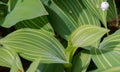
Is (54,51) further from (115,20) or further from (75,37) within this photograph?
(115,20)

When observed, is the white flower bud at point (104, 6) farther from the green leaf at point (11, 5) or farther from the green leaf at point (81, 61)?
the green leaf at point (11, 5)

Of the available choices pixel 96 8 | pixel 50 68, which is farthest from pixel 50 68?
pixel 96 8


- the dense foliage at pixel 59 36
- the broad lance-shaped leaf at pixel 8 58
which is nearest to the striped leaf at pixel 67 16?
the dense foliage at pixel 59 36

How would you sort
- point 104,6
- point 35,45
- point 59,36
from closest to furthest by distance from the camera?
point 35,45
point 104,6
point 59,36

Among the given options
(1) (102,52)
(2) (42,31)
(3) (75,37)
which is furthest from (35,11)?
(1) (102,52)

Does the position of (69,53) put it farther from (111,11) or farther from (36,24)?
(111,11)

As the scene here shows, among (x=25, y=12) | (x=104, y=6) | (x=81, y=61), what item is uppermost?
(x=25, y=12)

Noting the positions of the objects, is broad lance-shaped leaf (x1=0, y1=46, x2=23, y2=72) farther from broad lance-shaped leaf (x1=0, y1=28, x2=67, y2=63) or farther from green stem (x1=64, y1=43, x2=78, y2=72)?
green stem (x1=64, y1=43, x2=78, y2=72)
